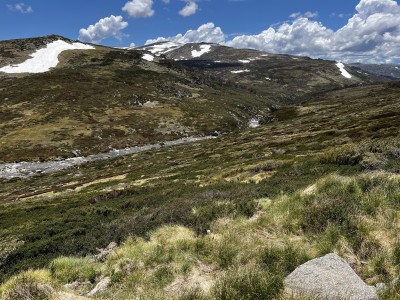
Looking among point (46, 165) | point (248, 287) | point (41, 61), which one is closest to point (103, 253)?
point (248, 287)

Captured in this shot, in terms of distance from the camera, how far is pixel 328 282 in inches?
298

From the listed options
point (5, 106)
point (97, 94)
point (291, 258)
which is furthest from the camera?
point (97, 94)

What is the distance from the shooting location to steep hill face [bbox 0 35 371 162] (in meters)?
105

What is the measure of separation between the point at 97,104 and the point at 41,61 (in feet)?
206

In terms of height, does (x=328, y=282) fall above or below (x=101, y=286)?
above

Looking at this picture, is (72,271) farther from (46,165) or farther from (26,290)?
(46,165)

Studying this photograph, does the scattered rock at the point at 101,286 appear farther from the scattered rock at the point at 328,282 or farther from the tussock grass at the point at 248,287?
the scattered rock at the point at 328,282

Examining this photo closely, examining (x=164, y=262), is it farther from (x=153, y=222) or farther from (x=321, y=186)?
(x=321, y=186)

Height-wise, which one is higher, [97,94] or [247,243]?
[97,94]

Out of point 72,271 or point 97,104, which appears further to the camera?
point 97,104

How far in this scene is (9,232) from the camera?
86.8 feet

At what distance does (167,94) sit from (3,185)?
9660cm

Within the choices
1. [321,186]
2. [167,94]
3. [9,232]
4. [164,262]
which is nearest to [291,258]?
[164,262]

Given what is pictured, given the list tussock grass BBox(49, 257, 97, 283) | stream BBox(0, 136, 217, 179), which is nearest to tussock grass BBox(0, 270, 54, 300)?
tussock grass BBox(49, 257, 97, 283)
